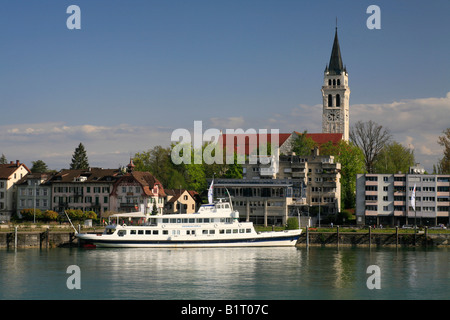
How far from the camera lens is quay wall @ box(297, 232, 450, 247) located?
3659 inches

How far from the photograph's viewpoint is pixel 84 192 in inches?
4594

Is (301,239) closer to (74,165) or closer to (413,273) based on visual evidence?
(413,273)

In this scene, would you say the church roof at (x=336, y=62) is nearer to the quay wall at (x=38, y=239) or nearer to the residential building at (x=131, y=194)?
the residential building at (x=131, y=194)

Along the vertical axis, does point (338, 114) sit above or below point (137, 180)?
above

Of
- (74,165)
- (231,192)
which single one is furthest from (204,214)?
(74,165)

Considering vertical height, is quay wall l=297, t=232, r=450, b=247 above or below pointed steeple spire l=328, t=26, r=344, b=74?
below

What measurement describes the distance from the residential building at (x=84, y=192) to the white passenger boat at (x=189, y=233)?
27343 millimetres

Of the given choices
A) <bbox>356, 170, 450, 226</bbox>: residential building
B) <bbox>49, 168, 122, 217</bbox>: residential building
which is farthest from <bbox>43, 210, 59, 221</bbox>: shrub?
<bbox>356, 170, 450, 226</bbox>: residential building

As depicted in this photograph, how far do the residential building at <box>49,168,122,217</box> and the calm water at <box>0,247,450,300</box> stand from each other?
101 ft

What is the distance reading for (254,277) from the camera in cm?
6081

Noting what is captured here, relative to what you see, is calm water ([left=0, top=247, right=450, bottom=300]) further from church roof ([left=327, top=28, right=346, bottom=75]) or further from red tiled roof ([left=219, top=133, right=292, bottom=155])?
church roof ([left=327, top=28, right=346, bottom=75])
